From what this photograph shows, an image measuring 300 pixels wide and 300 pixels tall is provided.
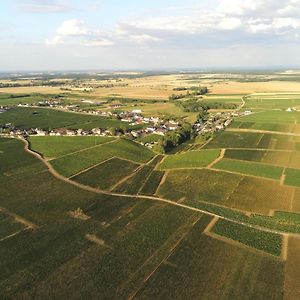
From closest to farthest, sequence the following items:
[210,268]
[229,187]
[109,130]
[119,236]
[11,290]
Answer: [11,290] < [210,268] < [119,236] < [229,187] < [109,130]

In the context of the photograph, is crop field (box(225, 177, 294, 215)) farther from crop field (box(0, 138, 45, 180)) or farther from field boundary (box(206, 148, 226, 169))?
crop field (box(0, 138, 45, 180))

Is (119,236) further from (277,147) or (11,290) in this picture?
(277,147)

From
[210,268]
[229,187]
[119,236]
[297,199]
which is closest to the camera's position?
[210,268]

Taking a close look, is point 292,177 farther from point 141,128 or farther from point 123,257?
point 141,128

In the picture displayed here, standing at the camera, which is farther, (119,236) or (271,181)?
(271,181)

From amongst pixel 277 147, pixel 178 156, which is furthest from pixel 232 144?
pixel 178 156

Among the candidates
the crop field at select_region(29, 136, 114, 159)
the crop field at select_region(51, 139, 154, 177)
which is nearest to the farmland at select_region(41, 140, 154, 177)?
the crop field at select_region(51, 139, 154, 177)
